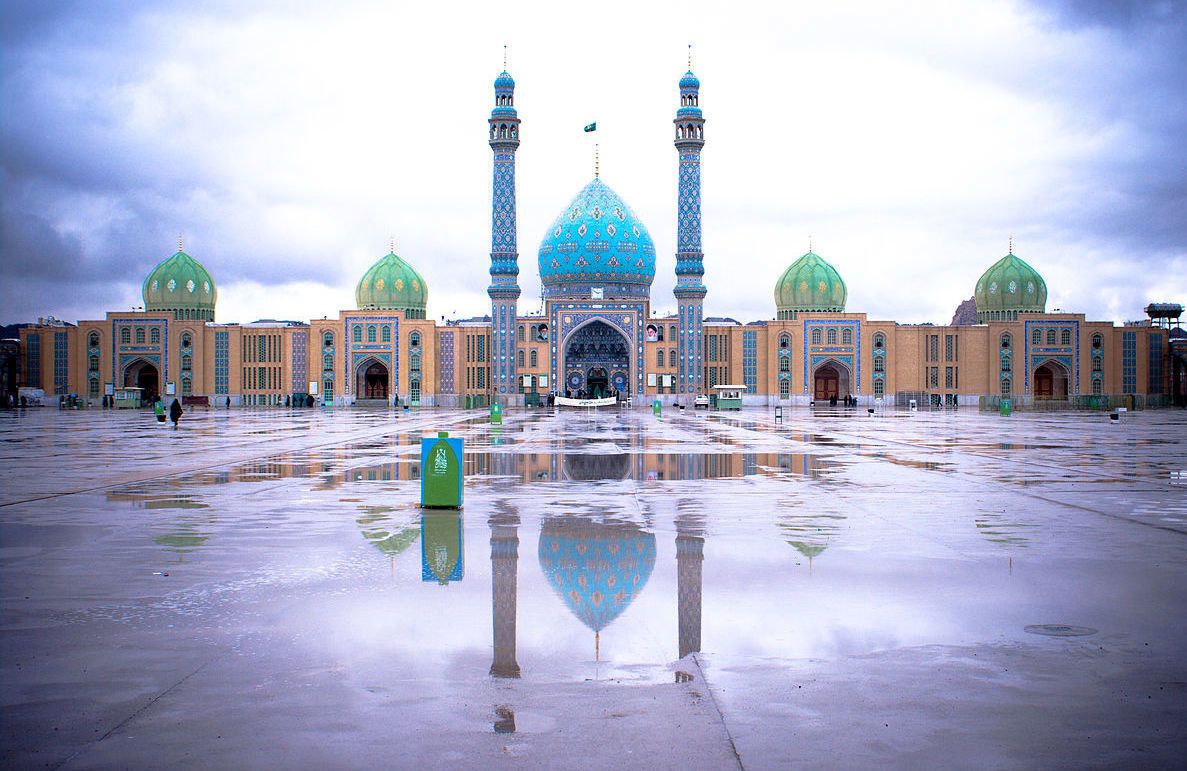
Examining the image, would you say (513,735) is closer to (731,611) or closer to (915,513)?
(731,611)

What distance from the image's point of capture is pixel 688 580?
6922mm

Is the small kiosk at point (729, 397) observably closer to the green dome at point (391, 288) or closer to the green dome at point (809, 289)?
the green dome at point (809, 289)

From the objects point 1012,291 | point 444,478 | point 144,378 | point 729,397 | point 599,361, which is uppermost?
point 1012,291

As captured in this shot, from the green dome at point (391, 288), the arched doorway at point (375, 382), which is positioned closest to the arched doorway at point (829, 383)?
the green dome at point (391, 288)

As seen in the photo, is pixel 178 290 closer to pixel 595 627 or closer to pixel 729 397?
pixel 729 397

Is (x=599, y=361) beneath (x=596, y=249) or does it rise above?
beneath

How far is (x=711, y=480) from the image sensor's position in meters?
14.1

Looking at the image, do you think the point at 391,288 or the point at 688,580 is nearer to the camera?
the point at 688,580

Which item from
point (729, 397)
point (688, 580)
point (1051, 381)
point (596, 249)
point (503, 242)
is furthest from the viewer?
point (1051, 381)

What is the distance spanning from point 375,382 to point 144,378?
1615 cm

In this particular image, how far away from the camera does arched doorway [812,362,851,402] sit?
66.4 metres

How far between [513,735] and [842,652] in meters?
1.99

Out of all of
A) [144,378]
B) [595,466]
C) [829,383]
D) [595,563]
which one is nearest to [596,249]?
[829,383]

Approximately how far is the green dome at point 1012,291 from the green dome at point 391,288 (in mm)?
38923
